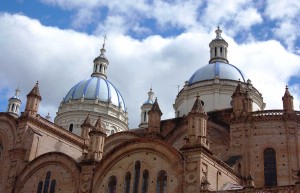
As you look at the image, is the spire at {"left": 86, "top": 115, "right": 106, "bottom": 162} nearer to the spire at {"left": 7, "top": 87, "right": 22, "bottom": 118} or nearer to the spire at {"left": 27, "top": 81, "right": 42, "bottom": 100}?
the spire at {"left": 27, "top": 81, "right": 42, "bottom": 100}

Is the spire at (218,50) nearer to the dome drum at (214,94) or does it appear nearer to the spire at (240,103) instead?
the dome drum at (214,94)

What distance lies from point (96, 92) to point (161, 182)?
39236 mm

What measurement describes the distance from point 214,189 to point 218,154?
8.28 meters

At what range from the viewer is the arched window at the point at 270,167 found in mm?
41297

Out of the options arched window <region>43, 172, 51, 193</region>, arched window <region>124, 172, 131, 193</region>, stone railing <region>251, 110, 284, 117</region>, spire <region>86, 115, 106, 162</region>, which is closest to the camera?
arched window <region>124, 172, 131, 193</region>

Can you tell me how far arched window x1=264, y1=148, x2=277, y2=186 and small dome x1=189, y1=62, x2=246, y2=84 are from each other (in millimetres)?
19251

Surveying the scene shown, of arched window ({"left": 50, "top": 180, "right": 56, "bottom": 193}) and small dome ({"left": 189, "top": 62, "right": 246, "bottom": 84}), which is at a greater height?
small dome ({"left": 189, "top": 62, "right": 246, "bottom": 84})

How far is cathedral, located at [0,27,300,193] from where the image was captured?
123ft

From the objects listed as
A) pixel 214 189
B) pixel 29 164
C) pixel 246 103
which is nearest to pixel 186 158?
pixel 214 189

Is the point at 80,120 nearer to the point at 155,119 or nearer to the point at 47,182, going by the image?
the point at 155,119

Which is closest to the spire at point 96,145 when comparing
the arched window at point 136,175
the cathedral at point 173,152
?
the cathedral at point 173,152

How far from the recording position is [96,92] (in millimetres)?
75812

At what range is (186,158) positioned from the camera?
A: 37.1 meters

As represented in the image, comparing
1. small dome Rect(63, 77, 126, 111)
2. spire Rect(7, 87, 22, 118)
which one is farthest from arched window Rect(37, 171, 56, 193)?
spire Rect(7, 87, 22, 118)
